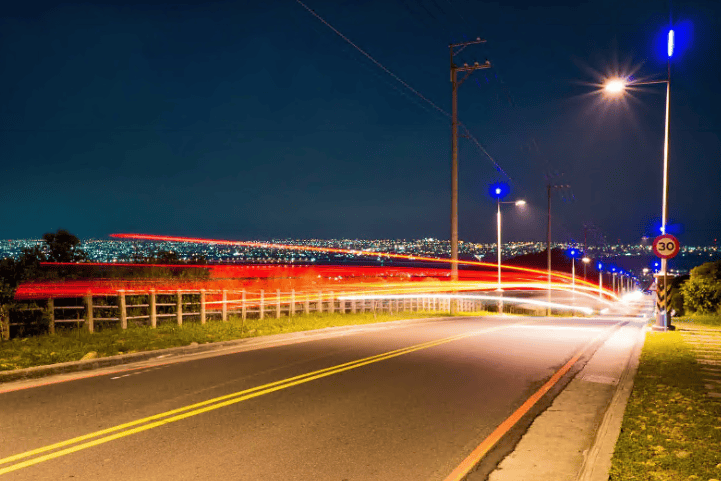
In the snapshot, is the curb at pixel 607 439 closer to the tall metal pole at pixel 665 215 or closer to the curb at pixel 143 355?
the curb at pixel 143 355

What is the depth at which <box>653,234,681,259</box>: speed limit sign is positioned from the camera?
18.8 meters

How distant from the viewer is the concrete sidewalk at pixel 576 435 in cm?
565

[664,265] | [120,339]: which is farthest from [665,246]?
[120,339]

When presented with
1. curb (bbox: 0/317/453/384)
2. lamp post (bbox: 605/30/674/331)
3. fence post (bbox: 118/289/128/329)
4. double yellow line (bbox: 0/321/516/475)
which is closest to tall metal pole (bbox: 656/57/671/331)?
A: lamp post (bbox: 605/30/674/331)

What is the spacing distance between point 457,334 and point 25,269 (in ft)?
43.5

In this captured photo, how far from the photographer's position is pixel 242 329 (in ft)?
61.0

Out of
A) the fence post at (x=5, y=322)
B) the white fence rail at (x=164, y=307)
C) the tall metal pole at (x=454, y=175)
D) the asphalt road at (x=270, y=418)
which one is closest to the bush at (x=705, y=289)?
the tall metal pole at (x=454, y=175)

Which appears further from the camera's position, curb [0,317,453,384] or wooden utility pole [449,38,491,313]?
wooden utility pole [449,38,491,313]

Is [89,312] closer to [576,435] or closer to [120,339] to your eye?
[120,339]

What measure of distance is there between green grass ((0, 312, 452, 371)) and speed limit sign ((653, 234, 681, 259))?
11.5m

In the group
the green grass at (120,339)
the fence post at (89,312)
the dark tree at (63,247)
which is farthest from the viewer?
the dark tree at (63,247)

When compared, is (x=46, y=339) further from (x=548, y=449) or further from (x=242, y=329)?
(x=548, y=449)

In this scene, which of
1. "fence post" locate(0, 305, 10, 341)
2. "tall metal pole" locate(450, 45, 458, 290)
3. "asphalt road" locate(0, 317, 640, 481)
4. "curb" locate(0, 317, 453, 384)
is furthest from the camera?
"tall metal pole" locate(450, 45, 458, 290)

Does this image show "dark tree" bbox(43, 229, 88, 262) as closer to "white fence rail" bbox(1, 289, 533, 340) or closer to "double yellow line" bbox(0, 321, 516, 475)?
"white fence rail" bbox(1, 289, 533, 340)
